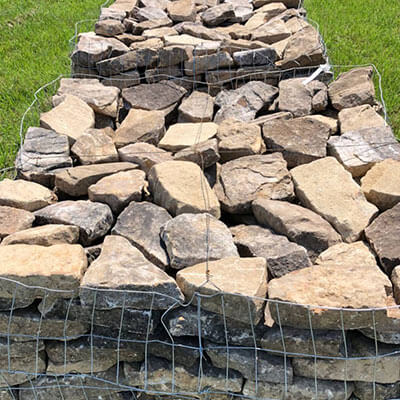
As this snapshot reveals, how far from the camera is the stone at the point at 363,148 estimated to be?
13.2 feet

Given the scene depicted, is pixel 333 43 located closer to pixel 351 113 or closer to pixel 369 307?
pixel 351 113

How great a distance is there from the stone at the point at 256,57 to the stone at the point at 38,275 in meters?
3.11

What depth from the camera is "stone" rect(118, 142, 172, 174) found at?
4.10m

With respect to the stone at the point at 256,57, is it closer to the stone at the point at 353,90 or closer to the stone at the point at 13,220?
the stone at the point at 353,90

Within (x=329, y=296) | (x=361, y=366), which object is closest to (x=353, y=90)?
(x=329, y=296)

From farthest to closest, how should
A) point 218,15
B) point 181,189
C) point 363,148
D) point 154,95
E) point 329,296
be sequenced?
1. point 218,15
2. point 154,95
3. point 363,148
4. point 181,189
5. point 329,296

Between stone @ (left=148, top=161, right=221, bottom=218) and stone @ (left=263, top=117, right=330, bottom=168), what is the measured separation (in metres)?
0.82

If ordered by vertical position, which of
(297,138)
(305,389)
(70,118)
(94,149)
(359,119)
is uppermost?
(70,118)

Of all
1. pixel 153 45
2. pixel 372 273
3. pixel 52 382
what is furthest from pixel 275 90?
pixel 52 382


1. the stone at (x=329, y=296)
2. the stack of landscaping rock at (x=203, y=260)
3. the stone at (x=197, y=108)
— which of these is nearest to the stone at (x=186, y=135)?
Answer: the stack of landscaping rock at (x=203, y=260)

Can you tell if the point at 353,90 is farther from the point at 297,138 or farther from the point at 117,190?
the point at 117,190

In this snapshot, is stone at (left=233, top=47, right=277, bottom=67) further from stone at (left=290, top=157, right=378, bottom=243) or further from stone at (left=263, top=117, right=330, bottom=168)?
stone at (left=290, top=157, right=378, bottom=243)

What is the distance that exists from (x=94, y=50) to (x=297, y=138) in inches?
96.4

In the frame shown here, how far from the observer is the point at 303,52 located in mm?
5387
